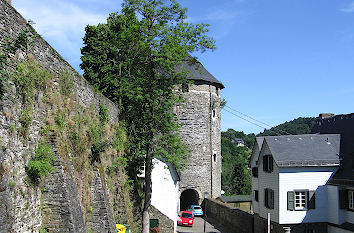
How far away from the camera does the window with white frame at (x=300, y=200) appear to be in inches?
855

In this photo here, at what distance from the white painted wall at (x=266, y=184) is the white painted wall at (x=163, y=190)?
5.78m

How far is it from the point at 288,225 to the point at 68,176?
52.9ft

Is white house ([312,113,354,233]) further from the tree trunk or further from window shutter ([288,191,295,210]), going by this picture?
the tree trunk

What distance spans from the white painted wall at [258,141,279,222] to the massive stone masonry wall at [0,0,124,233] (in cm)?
1539

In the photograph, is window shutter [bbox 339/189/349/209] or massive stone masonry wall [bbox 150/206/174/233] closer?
window shutter [bbox 339/189/349/209]

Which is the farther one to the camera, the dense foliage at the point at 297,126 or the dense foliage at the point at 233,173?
the dense foliage at the point at 297,126

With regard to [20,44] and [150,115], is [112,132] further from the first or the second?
[20,44]

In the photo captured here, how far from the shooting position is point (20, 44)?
8383mm

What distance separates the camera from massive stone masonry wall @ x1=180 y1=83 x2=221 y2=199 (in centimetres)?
3478

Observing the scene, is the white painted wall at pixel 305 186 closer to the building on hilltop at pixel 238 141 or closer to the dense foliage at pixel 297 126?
the dense foliage at pixel 297 126

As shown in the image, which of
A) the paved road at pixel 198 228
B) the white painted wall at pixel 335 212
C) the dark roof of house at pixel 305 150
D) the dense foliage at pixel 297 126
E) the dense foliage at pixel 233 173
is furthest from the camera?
the dense foliage at pixel 297 126

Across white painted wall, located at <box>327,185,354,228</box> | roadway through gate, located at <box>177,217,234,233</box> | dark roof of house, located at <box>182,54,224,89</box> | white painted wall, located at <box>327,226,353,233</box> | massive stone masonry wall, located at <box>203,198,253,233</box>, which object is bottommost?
roadway through gate, located at <box>177,217,234,233</box>

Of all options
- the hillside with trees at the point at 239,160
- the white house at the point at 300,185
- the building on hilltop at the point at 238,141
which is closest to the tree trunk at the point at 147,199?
the white house at the point at 300,185

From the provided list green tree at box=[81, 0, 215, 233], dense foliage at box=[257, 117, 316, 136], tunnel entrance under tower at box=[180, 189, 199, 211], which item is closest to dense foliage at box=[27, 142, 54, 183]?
green tree at box=[81, 0, 215, 233]
